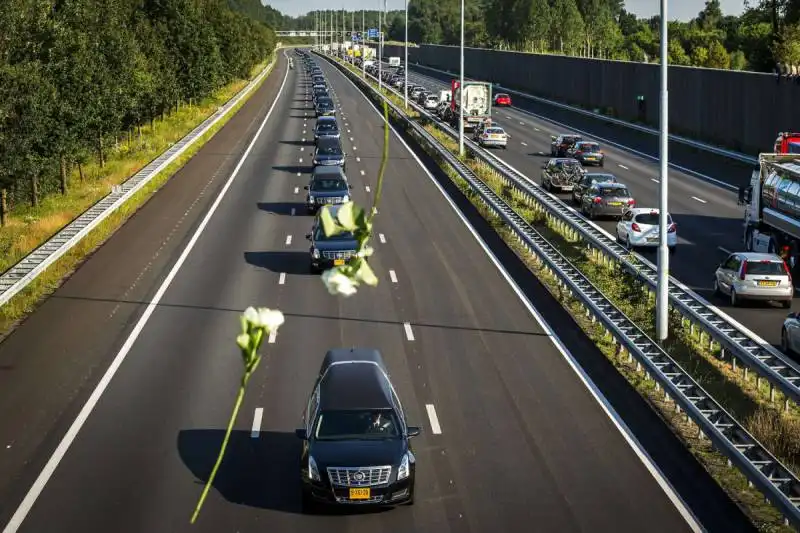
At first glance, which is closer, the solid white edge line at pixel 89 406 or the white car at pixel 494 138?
the solid white edge line at pixel 89 406

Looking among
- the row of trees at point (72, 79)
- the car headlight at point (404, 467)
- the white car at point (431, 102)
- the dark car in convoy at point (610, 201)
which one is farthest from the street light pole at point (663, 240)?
the white car at point (431, 102)

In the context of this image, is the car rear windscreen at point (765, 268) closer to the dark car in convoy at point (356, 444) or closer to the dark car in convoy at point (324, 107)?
the dark car in convoy at point (356, 444)

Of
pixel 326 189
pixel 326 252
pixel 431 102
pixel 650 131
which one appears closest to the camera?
pixel 326 252

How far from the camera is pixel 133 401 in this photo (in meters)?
21.5

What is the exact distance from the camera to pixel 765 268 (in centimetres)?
3055

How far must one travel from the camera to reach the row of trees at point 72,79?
1490 inches

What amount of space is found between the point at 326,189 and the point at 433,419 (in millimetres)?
25080

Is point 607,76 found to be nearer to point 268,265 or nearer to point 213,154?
point 213,154

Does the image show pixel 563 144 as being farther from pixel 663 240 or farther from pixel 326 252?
pixel 663 240

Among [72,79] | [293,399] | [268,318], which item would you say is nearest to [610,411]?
[293,399]

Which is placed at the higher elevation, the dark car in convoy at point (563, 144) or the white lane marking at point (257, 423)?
the dark car in convoy at point (563, 144)

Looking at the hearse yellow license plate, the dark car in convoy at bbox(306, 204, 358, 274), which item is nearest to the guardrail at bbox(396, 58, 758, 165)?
the dark car in convoy at bbox(306, 204, 358, 274)

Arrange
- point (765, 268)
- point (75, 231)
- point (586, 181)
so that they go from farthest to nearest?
point (586, 181) → point (75, 231) → point (765, 268)

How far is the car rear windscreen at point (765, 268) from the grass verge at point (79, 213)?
705 inches
